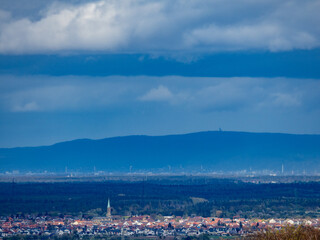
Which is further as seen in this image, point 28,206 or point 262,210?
point 28,206

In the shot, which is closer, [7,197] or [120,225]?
[120,225]

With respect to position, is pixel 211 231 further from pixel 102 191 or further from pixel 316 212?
pixel 102 191

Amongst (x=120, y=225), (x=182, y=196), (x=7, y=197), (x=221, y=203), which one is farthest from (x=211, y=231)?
(x=7, y=197)

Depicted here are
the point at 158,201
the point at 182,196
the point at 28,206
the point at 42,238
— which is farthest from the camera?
the point at 182,196

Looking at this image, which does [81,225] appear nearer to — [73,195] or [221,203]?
[221,203]

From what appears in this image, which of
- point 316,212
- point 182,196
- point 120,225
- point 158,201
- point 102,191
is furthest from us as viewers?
point 102,191

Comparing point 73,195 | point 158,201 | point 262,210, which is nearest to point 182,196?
point 158,201

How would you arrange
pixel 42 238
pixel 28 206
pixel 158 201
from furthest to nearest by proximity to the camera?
pixel 158 201, pixel 28 206, pixel 42 238

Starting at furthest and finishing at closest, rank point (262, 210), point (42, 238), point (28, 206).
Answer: point (28, 206)
point (262, 210)
point (42, 238)
